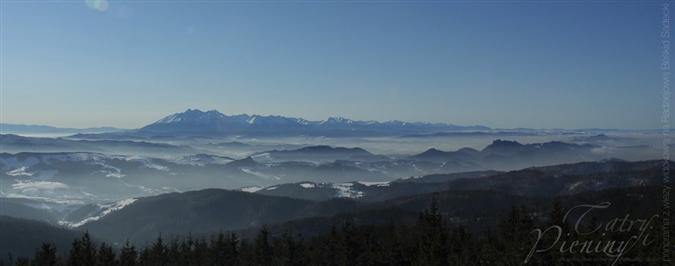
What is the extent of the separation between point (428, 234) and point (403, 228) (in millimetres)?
60033

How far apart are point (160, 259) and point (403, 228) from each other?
62969mm

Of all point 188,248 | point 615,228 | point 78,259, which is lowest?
point 188,248

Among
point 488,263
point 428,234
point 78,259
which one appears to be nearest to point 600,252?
point 488,263

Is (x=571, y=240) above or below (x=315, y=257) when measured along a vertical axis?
above

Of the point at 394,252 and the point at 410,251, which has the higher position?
the point at 394,252

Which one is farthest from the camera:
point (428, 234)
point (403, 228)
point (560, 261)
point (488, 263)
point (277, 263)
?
point (403, 228)

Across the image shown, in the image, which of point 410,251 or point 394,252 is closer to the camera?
point 394,252

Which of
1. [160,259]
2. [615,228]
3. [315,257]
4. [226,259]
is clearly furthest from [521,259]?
[160,259]

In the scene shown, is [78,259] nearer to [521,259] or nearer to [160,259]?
[160,259]

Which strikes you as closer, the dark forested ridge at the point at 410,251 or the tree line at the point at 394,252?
the dark forested ridge at the point at 410,251

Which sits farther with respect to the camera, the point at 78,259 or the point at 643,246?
the point at 78,259

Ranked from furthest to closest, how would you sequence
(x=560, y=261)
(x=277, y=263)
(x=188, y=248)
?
(x=188, y=248) → (x=277, y=263) → (x=560, y=261)

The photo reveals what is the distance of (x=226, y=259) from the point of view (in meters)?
127

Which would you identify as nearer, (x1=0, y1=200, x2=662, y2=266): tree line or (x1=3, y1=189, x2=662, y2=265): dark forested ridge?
(x1=3, y1=189, x2=662, y2=265): dark forested ridge
